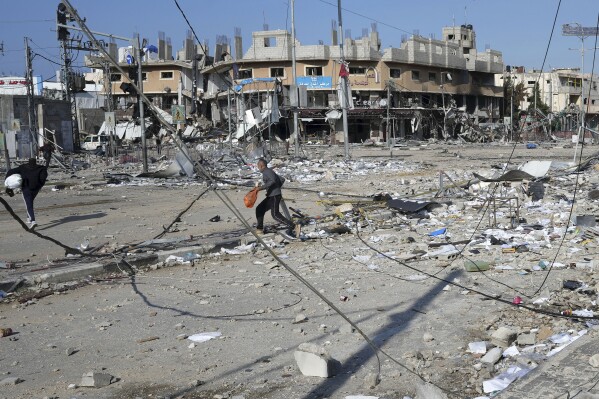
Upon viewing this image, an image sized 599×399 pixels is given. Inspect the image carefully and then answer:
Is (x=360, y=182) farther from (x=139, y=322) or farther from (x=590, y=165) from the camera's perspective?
(x=139, y=322)

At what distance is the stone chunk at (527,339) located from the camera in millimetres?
6398

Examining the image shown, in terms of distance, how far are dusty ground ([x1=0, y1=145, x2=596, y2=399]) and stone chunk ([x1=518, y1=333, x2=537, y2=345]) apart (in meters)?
0.40

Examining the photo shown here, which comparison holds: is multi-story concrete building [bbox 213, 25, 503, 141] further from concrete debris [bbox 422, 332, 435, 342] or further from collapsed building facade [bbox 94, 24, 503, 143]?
concrete debris [bbox 422, 332, 435, 342]

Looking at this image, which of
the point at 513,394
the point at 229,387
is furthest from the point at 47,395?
the point at 513,394

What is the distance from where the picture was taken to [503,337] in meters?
6.41

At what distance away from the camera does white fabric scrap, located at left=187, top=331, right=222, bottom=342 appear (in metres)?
6.91

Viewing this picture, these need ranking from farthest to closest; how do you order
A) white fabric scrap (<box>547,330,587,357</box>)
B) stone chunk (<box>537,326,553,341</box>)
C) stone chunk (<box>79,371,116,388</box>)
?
stone chunk (<box>537,326,553,341</box>)
white fabric scrap (<box>547,330,587,357</box>)
stone chunk (<box>79,371,116,388</box>)

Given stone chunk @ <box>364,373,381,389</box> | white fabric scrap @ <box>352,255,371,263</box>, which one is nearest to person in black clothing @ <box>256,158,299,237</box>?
white fabric scrap @ <box>352,255,371,263</box>

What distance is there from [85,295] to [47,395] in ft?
11.4

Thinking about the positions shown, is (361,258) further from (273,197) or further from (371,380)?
(371,380)

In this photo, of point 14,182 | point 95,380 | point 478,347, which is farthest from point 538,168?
point 95,380

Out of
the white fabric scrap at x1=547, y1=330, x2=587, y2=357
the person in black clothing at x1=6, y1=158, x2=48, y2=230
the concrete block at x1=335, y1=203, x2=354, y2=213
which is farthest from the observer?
the concrete block at x1=335, y1=203, x2=354, y2=213

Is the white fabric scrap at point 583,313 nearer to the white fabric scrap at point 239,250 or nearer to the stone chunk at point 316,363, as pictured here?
the stone chunk at point 316,363

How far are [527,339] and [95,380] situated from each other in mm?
3610
